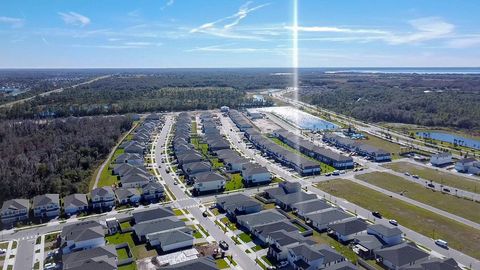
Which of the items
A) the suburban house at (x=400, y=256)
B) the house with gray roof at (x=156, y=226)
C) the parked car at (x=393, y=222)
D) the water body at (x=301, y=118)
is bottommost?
the parked car at (x=393, y=222)

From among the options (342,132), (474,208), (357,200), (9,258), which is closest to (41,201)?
(9,258)

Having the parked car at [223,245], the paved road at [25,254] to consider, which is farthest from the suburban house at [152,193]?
the parked car at [223,245]

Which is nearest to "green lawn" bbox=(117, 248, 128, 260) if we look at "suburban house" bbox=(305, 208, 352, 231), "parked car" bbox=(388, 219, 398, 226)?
"suburban house" bbox=(305, 208, 352, 231)

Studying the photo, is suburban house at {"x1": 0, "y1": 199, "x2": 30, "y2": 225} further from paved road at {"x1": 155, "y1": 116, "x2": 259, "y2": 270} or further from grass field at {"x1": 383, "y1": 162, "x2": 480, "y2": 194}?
grass field at {"x1": 383, "y1": 162, "x2": 480, "y2": 194}

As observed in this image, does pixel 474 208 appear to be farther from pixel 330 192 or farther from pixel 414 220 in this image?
pixel 330 192

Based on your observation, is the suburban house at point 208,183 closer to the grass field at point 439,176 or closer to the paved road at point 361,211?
the paved road at point 361,211

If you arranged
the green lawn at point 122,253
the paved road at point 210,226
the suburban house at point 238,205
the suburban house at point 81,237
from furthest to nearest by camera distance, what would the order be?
1. the suburban house at point 238,205
2. the suburban house at point 81,237
3. the green lawn at point 122,253
4. the paved road at point 210,226

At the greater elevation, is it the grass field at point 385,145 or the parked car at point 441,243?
the grass field at point 385,145
